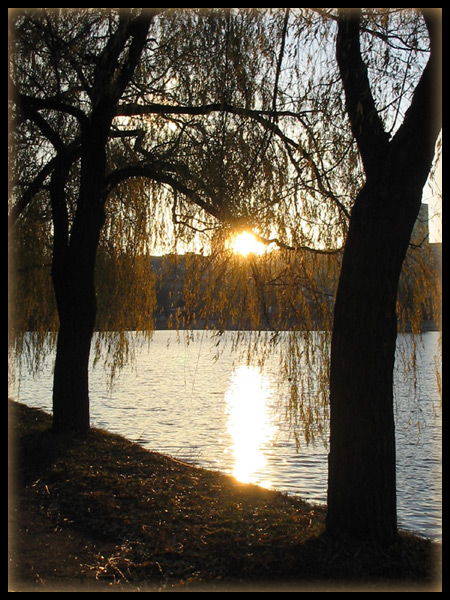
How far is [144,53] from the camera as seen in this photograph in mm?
7152

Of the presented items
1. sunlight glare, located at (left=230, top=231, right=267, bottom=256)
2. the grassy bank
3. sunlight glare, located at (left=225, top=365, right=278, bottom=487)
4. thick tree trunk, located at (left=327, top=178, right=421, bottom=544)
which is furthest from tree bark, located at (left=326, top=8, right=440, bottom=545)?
sunlight glare, located at (left=225, top=365, right=278, bottom=487)

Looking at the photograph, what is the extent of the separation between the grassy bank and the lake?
128 cm

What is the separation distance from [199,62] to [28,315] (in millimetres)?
4258

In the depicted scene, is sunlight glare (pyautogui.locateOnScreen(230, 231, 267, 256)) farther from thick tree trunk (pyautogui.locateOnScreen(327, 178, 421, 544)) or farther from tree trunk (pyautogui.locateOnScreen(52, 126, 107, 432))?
tree trunk (pyautogui.locateOnScreen(52, 126, 107, 432))

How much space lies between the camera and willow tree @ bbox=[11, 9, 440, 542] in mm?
4180

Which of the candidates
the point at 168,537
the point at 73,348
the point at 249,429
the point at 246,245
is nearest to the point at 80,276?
the point at 73,348

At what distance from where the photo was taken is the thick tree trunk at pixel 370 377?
415 cm

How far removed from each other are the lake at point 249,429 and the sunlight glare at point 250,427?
2 centimetres

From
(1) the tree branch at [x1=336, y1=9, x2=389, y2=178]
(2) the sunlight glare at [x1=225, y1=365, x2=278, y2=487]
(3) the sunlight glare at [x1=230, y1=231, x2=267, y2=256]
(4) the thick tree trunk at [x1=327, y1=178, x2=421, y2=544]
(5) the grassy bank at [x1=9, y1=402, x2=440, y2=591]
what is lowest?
(2) the sunlight glare at [x1=225, y1=365, x2=278, y2=487]

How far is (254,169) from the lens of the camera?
6.14 metres

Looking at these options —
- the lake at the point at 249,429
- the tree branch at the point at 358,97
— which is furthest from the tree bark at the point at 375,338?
the lake at the point at 249,429

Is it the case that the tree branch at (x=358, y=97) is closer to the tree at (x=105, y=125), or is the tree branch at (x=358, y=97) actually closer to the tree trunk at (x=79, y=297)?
the tree at (x=105, y=125)

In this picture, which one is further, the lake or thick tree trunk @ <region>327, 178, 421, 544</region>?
the lake

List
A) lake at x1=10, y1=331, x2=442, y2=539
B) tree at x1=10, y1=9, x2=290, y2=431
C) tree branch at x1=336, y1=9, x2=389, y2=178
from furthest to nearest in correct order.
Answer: lake at x1=10, y1=331, x2=442, y2=539 → tree at x1=10, y1=9, x2=290, y2=431 → tree branch at x1=336, y1=9, x2=389, y2=178
